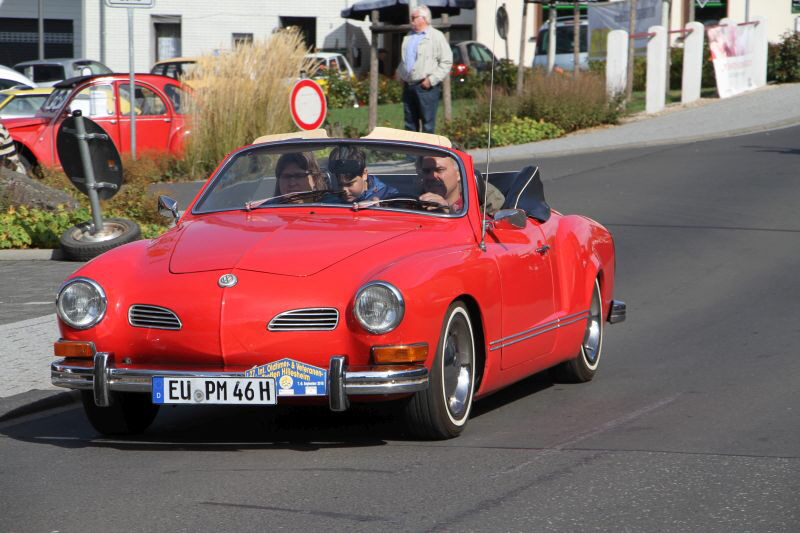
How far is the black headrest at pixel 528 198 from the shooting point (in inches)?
317

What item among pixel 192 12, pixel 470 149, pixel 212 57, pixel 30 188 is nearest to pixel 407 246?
pixel 30 188

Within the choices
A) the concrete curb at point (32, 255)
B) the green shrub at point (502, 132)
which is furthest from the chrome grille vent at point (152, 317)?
the green shrub at point (502, 132)

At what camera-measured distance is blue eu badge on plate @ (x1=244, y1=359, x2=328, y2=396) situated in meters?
6.14

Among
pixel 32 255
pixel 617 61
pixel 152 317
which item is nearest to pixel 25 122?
pixel 32 255

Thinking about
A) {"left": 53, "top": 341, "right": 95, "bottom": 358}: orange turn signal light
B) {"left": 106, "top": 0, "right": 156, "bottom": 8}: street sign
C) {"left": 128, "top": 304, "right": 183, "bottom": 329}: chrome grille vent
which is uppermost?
{"left": 106, "top": 0, "right": 156, "bottom": 8}: street sign

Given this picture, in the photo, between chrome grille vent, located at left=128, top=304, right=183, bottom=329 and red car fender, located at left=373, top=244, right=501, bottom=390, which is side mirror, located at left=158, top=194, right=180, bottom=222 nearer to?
chrome grille vent, located at left=128, top=304, right=183, bottom=329

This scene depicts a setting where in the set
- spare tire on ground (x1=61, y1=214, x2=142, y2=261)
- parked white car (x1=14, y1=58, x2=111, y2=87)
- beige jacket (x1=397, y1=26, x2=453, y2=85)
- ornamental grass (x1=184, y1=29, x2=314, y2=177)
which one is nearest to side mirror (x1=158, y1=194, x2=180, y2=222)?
spare tire on ground (x1=61, y1=214, x2=142, y2=261)

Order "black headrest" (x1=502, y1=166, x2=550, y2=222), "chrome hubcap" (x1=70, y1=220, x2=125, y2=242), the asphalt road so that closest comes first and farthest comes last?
the asphalt road < "black headrest" (x1=502, y1=166, x2=550, y2=222) < "chrome hubcap" (x1=70, y1=220, x2=125, y2=242)

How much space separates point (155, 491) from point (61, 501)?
0.37m

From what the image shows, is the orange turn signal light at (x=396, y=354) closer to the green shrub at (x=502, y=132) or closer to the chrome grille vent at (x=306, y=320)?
the chrome grille vent at (x=306, y=320)

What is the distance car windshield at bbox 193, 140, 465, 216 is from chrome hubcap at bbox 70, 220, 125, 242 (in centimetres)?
532

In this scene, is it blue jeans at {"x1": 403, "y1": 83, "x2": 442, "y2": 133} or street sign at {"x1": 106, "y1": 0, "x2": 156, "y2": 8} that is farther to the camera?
blue jeans at {"x1": 403, "y1": 83, "x2": 442, "y2": 133}

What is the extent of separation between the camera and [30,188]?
584 inches

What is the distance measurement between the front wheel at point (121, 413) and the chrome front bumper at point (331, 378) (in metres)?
0.25
